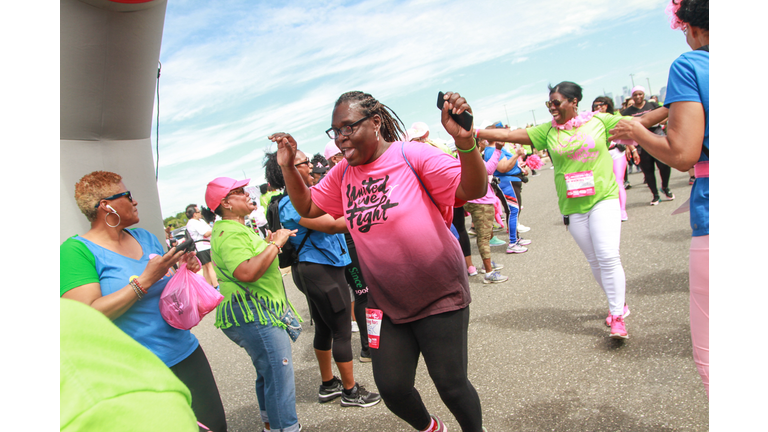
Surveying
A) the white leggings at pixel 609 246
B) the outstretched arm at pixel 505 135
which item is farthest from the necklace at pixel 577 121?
the white leggings at pixel 609 246

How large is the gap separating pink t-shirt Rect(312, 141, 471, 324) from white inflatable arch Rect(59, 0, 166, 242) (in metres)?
1.91

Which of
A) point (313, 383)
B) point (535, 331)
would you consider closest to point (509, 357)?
point (535, 331)

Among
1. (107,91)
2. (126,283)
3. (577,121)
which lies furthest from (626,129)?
(107,91)

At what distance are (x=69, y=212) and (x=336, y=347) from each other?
6.82 feet

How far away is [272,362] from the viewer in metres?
2.92

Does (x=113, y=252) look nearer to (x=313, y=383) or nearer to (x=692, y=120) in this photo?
(x=313, y=383)

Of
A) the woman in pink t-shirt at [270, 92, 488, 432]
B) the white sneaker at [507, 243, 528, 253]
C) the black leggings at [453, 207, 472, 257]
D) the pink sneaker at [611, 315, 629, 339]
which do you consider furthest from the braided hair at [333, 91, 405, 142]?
the white sneaker at [507, 243, 528, 253]

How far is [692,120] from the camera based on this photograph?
73.0 inches

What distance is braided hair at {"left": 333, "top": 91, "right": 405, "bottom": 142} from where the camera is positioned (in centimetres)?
245

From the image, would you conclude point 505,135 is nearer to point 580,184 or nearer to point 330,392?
point 580,184

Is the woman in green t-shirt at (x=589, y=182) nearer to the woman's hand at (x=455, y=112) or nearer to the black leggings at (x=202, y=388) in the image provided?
the woman's hand at (x=455, y=112)

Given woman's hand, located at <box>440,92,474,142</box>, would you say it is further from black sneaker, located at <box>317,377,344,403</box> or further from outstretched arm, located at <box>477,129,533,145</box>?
black sneaker, located at <box>317,377,344,403</box>

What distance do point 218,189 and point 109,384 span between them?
8.36 ft

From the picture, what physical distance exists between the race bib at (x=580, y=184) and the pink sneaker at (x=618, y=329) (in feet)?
3.36
